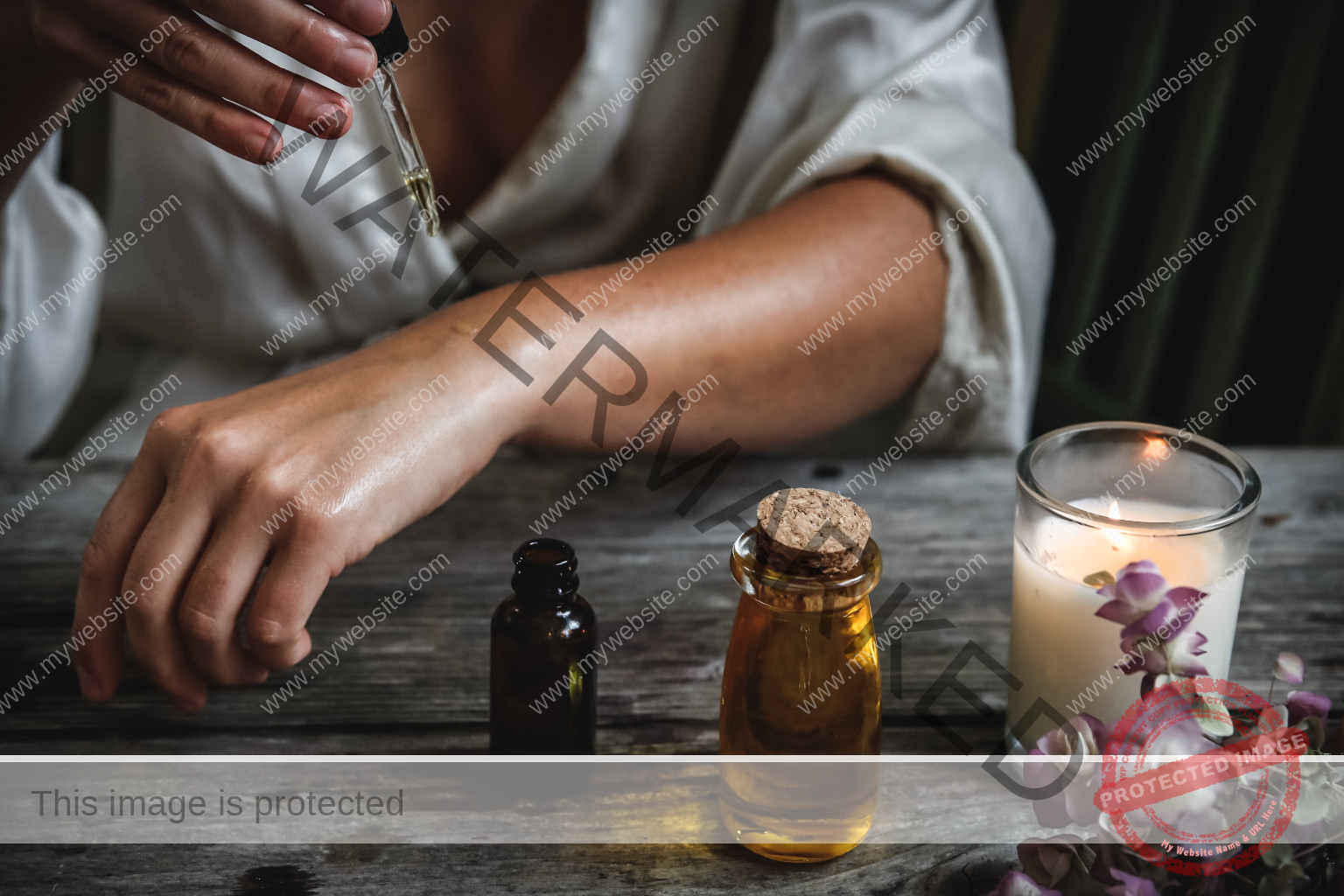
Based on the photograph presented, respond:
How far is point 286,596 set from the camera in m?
0.45

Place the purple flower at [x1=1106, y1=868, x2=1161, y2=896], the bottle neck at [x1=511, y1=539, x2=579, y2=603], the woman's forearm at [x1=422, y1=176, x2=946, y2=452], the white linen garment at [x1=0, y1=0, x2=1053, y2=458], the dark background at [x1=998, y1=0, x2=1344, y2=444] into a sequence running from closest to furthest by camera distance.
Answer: the purple flower at [x1=1106, y1=868, x2=1161, y2=896], the bottle neck at [x1=511, y1=539, x2=579, y2=603], the woman's forearm at [x1=422, y1=176, x2=946, y2=452], the white linen garment at [x1=0, y1=0, x2=1053, y2=458], the dark background at [x1=998, y1=0, x2=1344, y2=444]

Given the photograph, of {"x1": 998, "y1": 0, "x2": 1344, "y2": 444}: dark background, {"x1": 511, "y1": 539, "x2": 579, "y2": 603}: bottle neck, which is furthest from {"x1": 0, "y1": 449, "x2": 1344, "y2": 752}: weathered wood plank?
{"x1": 998, "y1": 0, "x2": 1344, "y2": 444}: dark background

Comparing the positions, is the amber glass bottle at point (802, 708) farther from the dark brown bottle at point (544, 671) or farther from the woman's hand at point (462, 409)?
the woman's hand at point (462, 409)

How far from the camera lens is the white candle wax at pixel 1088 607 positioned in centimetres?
42

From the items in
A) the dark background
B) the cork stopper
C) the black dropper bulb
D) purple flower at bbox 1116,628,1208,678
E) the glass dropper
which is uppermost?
the black dropper bulb

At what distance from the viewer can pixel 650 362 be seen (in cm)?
63

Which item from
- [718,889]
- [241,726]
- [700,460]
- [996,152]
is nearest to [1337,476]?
[996,152]

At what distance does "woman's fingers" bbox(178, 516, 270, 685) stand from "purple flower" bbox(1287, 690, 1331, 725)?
43 cm

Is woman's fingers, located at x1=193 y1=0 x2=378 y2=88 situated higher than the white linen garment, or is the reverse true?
woman's fingers, located at x1=193 y1=0 x2=378 y2=88

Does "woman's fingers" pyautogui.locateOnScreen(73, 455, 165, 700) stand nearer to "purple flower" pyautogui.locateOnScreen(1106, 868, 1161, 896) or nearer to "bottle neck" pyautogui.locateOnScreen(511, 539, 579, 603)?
"bottle neck" pyautogui.locateOnScreen(511, 539, 579, 603)

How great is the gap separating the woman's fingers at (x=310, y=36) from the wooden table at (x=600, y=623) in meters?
0.31

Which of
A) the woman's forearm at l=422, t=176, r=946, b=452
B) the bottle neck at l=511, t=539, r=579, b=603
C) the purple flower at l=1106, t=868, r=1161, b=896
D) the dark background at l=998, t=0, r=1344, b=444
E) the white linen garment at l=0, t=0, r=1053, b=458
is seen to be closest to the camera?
the purple flower at l=1106, t=868, r=1161, b=896

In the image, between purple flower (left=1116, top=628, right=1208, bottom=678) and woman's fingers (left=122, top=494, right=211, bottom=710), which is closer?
purple flower (left=1116, top=628, right=1208, bottom=678)

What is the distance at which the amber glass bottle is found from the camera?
39cm
